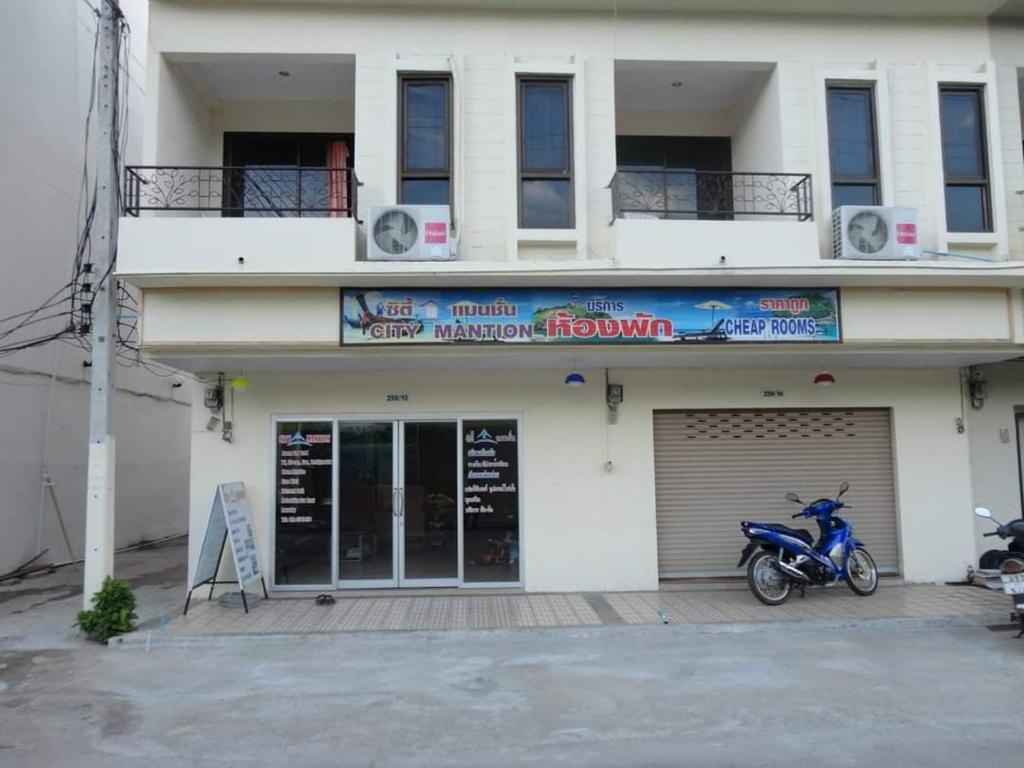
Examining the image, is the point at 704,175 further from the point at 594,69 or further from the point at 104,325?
the point at 104,325

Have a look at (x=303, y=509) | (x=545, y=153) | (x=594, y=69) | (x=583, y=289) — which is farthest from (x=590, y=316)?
(x=303, y=509)

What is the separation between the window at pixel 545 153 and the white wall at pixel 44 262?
8.57 m

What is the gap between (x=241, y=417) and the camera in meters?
9.56

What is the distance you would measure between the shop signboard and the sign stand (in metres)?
2.47

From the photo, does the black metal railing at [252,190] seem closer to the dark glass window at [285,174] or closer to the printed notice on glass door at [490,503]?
the dark glass window at [285,174]

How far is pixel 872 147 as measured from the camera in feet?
31.6

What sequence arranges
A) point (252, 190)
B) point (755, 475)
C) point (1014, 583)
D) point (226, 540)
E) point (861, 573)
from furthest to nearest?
point (252, 190)
point (755, 475)
point (861, 573)
point (226, 540)
point (1014, 583)

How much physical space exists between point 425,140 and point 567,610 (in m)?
6.03

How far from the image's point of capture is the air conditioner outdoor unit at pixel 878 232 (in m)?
8.82

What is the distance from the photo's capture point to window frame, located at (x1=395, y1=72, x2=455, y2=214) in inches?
360

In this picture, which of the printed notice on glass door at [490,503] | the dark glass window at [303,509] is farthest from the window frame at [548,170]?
the dark glass window at [303,509]

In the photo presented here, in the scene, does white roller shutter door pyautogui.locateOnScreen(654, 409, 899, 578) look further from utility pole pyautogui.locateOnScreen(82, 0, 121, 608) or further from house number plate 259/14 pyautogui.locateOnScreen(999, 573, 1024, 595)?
utility pole pyautogui.locateOnScreen(82, 0, 121, 608)

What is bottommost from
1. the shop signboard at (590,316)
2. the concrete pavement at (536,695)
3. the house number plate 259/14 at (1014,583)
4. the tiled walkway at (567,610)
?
the concrete pavement at (536,695)

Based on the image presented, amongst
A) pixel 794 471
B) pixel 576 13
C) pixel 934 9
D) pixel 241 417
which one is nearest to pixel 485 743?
pixel 241 417
